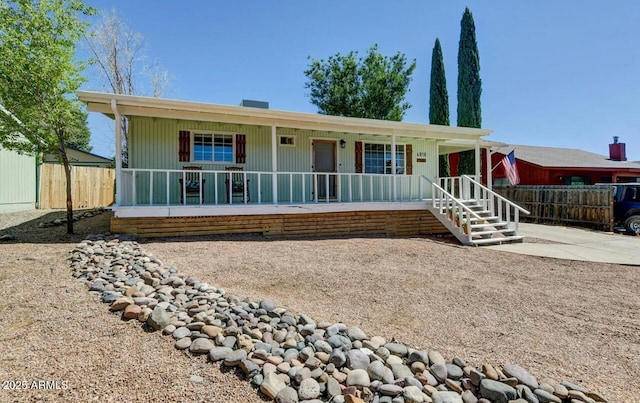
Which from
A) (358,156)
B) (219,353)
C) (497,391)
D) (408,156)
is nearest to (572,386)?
(497,391)

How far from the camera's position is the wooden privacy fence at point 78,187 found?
37.8 ft

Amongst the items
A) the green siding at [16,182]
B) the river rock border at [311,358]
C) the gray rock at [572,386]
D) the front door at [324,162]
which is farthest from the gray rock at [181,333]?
the green siding at [16,182]

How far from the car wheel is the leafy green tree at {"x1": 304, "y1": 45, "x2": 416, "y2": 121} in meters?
12.9

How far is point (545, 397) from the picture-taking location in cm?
195

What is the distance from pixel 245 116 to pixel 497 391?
6877 mm

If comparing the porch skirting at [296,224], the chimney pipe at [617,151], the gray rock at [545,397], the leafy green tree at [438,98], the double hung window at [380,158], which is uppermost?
the leafy green tree at [438,98]

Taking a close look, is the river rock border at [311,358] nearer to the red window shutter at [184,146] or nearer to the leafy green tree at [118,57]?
the red window shutter at [184,146]

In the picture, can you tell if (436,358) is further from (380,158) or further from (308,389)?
→ (380,158)

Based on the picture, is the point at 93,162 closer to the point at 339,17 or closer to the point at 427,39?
the point at 339,17

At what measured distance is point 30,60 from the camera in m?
5.89

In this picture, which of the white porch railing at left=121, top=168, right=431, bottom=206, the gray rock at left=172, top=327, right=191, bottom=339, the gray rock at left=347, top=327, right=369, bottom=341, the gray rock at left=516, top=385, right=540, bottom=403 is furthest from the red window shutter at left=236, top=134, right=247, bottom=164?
the gray rock at left=516, top=385, right=540, bottom=403

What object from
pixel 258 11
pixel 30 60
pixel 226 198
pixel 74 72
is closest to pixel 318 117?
pixel 226 198

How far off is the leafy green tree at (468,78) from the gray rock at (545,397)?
15167mm

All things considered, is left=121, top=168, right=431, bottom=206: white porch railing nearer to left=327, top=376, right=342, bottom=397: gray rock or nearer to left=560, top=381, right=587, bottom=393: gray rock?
left=327, top=376, right=342, bottom=397: gray rock
